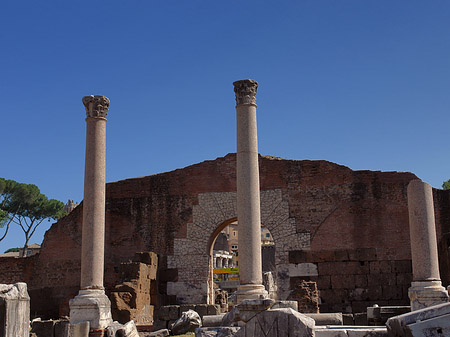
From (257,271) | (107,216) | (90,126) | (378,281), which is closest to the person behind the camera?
(257,271)

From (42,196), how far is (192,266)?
40877 mm

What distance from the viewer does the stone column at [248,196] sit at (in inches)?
518

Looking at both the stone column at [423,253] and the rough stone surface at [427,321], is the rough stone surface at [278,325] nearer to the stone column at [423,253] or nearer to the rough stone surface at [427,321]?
the rough stone surface at [427,321]

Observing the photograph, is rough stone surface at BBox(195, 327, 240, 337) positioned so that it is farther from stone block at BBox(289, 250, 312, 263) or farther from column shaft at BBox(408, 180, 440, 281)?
stone block at BBox(289, 250, 312, 263)

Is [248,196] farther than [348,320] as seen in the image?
No

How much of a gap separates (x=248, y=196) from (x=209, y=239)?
6.69 metres

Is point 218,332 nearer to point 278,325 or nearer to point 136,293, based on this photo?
point 278,325

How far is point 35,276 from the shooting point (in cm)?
2142

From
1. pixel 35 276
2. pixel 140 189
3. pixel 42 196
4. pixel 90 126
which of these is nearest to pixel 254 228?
pixel 90 126

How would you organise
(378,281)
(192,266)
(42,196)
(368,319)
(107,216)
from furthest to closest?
(42,196)
(107,216)
(192,266)
(378,281)
(368,319)

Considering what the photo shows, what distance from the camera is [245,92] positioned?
1428 cm

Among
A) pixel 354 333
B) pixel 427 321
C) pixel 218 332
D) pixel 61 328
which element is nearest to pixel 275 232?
pixel 61 328

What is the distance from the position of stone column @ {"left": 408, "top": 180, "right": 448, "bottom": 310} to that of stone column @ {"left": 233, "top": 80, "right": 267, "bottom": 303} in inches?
143

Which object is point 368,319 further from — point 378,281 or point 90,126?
point 90,126
